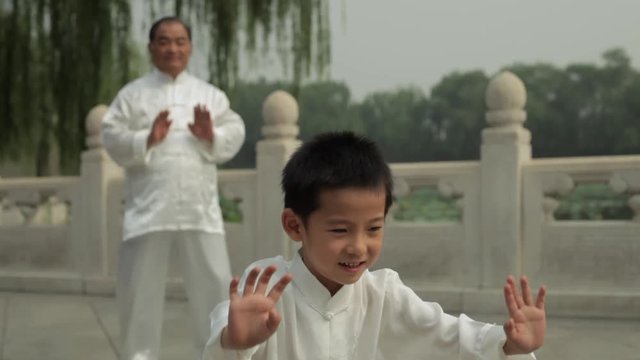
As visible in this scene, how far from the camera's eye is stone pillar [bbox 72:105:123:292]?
758cm

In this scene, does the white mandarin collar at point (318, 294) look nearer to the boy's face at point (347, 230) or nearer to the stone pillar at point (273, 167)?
the boy's face at point (347, 230)

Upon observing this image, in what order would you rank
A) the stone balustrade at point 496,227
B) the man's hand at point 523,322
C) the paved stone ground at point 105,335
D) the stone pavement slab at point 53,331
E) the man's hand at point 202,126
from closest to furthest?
the man's hand at point 523,322 < the man's hand at point 202,126 < the paved stone ground at point 105,335 < the stone pavement slab at point 53,331 < the stone balustrade at point 496,227

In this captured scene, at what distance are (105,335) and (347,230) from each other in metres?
4.08

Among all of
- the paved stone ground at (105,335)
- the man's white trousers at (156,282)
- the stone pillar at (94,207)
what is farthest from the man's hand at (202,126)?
the stone pillar at (94,207)

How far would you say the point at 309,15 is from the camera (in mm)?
9930

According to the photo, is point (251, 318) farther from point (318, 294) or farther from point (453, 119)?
point (453, 119)

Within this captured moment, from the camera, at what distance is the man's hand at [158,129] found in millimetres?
3697

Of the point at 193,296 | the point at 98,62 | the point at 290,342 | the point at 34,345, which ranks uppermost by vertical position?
the point at 98,62

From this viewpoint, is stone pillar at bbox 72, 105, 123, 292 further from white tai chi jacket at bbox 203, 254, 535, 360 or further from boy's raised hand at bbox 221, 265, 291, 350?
boy's raised hand at bbox 221, 265, 291, 350

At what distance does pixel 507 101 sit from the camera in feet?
19.5

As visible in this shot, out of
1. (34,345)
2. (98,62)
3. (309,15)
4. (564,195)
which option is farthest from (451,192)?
(98,62)

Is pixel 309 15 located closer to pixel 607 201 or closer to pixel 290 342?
pixel 607 201

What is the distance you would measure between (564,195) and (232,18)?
189 inches

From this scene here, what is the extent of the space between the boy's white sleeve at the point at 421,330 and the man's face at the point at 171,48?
2.10 meters
